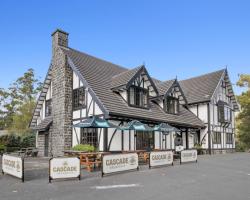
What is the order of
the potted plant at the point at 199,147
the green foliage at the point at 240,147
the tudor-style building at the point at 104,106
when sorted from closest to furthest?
the tudor-style building at the point at 104,106, the potted plant at the point at 199,147, the green foliage at the point at 240,147

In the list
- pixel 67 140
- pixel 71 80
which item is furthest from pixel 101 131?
pixel 71 80

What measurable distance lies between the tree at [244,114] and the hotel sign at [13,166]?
32.5 m

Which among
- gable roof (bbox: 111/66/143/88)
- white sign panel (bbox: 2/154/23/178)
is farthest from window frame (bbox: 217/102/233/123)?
white sign panel (bbox: 2/154/23/178)

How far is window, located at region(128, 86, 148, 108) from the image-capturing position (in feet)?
67.5

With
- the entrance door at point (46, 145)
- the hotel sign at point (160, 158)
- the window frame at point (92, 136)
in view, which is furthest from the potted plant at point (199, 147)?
the entrance door at point (46, 145)

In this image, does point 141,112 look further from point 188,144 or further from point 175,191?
point 175,191

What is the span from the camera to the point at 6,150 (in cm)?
2827

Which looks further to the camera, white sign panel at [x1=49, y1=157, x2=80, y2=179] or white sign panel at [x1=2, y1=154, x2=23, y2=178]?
white sign panel at [x1=2, y1=154, x2=23, y2=178]

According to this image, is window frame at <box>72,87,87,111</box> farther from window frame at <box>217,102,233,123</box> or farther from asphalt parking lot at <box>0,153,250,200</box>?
window frame at <box>217,102,233,123</box>

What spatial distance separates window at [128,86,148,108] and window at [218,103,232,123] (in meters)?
11.8

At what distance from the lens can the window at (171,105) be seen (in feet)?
77.9

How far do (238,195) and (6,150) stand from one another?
83.6 ft

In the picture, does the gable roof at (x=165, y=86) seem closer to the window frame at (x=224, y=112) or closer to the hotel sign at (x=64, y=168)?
the window frame at (x=224, y=112)

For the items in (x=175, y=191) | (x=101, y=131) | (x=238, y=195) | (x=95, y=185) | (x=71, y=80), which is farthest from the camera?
(x=71, y=80)
